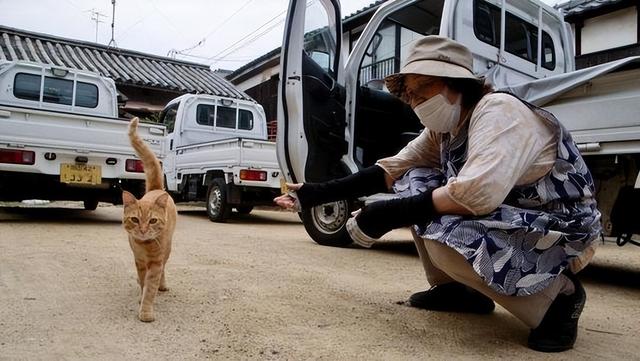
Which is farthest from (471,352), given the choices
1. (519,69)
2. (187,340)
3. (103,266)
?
(519,69)

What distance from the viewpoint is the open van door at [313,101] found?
4.19 m

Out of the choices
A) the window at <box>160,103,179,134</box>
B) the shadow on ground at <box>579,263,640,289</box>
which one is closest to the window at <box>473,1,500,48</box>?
the shadow on ground at <box>579,263,640,289</box>

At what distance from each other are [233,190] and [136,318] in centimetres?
499

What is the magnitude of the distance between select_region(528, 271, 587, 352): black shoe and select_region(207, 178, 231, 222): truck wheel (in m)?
5.75

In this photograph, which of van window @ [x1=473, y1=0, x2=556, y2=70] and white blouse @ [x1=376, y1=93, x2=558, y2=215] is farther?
van window @ [x1=473, y1=0, x2=556, y2=70]

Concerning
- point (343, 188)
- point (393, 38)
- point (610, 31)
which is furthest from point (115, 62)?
point (343, 188)

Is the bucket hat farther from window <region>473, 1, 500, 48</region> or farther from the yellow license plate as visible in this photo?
the yellow license plate

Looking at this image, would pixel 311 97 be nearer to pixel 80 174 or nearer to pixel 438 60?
pixel 438 60

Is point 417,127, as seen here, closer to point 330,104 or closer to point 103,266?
point 330,104

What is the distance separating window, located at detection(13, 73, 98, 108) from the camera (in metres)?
7.01

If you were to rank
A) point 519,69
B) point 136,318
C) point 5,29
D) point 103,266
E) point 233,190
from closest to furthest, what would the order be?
point 136,318
point 103,266
point 519,69
point 233,190
point 5,29

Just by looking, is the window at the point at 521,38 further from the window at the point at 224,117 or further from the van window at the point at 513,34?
the window at the point at 224,117

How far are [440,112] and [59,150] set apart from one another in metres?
5.09

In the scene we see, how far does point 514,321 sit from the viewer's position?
7.56 ft
